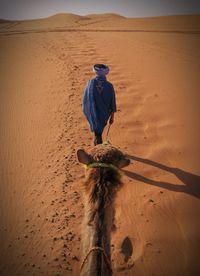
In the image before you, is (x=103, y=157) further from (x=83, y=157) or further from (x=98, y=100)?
(x=98, y=100)

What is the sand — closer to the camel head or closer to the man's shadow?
the man's shadow

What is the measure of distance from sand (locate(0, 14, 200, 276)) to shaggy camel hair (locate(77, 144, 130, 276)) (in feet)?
6.36

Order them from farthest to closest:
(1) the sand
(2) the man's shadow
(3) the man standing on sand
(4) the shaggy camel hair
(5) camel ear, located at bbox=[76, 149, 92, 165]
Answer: (2) the man's shadow, (3) the man standing on sand, (1) the sand, (5) camel ear, located at bbox=[76, 149, 92, 165], (4) the shaggy camel hair

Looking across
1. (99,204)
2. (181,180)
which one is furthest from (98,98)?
(99,204)

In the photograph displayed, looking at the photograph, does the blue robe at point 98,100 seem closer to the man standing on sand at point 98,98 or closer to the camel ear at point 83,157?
the man standing on sand at point 98,98

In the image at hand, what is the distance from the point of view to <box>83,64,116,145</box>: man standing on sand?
13.7ft

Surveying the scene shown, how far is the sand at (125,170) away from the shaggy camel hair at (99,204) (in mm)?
1939

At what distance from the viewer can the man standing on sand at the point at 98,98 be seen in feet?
13.7

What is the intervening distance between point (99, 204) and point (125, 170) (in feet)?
11.4

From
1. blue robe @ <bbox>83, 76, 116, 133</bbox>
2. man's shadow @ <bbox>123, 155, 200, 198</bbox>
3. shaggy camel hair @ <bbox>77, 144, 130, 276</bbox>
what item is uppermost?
blue robe @ <bbox>83, 76, 116, 133</bbox>

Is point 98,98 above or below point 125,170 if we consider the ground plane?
above

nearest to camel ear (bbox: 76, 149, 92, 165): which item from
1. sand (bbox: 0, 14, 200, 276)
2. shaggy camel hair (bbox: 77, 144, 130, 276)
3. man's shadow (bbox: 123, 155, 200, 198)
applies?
shaggy camel hair (bbox: 77, 144, 130, 276)

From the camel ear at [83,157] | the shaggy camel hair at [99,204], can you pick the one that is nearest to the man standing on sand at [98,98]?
the shaggy camel hair at [99,204]

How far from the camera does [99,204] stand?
6.31 ft
